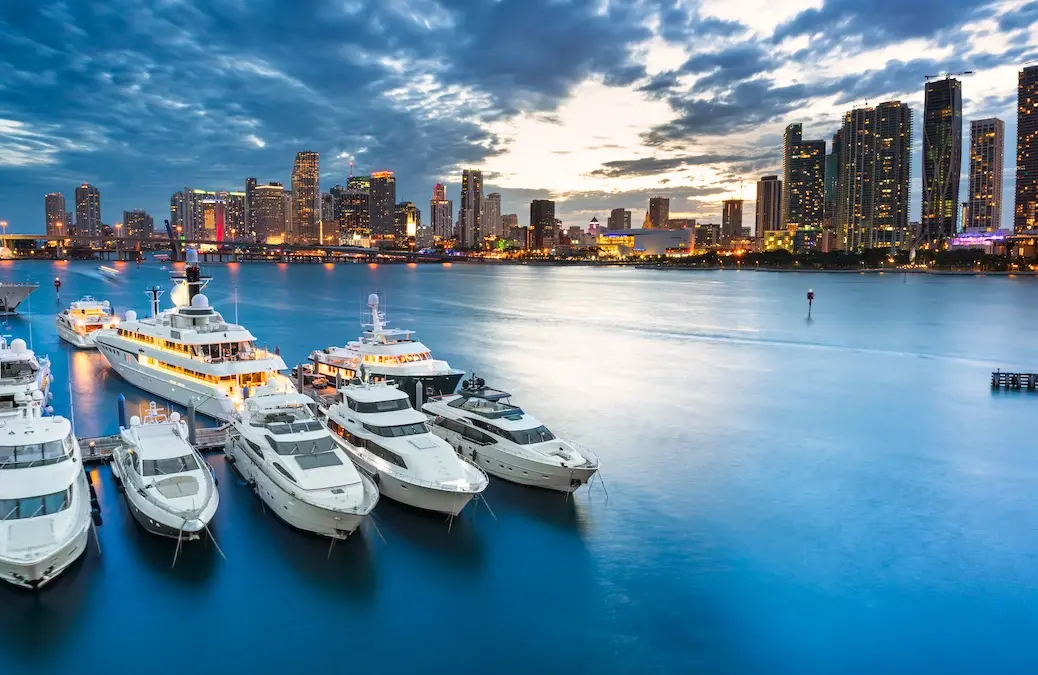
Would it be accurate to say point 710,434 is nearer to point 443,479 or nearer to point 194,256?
point 443,479

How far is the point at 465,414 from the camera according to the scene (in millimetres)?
23609

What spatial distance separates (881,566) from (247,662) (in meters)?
15.3

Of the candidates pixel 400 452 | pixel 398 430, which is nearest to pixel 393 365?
pixel 398 430

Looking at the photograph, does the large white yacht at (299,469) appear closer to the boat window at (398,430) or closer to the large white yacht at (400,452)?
the large white yacht at (400,452)

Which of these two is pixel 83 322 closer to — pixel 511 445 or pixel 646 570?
pixel 511 445

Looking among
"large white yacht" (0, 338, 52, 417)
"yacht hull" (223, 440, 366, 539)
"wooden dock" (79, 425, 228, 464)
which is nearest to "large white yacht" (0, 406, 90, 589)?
"yacht hull" (223, 440, 366, 539)

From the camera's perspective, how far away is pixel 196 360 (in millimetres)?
31094

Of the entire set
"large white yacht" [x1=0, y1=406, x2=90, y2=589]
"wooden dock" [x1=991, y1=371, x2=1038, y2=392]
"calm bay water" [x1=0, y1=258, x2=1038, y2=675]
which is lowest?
"calm bay water" [x1=0, y1=258, x2=1038, y2=675]

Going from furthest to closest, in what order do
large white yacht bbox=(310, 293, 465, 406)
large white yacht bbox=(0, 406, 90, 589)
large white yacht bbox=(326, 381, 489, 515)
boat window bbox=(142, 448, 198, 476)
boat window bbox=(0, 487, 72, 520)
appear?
large white yacht bbox=(310, 293, 465, 406) → large white yacht bbox=(326, 381, 489, 515) → boat window bbox=(142, 448, 198, 476) → boat window bbox=(0, 487, 72, 520) → large white yacht bbox=(0, 406, 90, 589)

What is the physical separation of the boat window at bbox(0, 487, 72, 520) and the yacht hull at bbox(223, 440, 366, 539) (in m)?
4.64

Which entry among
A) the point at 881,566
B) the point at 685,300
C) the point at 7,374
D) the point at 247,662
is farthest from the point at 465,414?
the point at 685,300

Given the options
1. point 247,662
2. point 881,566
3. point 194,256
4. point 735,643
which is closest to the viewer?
point 247,662

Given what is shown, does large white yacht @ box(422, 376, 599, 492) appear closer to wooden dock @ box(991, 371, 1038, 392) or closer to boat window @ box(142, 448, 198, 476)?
boat window @ box(142, 448, 198, 476)

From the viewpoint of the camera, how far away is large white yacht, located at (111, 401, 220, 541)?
17.0 meters
